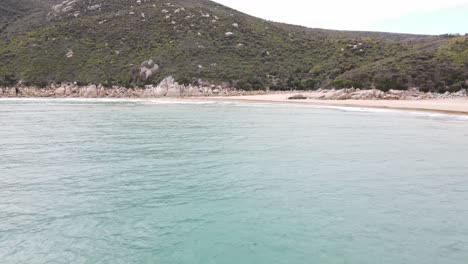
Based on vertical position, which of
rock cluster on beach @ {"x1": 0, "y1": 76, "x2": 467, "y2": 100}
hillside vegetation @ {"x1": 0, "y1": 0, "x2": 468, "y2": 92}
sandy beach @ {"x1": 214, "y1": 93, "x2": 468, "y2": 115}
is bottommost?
sandy beach @ {"x1": 214, "y1": 93, "x2": 468, "y2": 115}

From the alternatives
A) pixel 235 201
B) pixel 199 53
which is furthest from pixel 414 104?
pixel 199 53

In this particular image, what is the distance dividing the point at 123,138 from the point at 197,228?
1274cm

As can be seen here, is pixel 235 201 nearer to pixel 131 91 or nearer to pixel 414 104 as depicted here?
pixel 414 104

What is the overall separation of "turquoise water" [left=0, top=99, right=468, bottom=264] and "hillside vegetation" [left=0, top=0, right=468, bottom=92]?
39612 mm

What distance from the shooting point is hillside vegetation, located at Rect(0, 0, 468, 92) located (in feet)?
183

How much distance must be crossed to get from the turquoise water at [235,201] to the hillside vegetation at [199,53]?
3961 cm

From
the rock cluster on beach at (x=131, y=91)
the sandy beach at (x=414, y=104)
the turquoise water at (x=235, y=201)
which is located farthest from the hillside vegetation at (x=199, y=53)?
the turquoise water at (x=235, y=201)

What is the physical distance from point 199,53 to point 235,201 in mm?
63098

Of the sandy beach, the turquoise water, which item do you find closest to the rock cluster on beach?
the sandy beach

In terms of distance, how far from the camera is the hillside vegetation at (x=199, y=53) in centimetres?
5578

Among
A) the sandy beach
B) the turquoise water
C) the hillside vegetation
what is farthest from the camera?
the hillside vegetation

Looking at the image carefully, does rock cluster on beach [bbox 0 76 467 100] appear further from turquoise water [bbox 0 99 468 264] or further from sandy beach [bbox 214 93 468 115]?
turquoise water [bbox 0 99 468 264]

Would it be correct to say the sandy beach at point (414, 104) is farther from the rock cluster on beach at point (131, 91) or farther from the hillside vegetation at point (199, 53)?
the hillside vegetation at point (199, 53)

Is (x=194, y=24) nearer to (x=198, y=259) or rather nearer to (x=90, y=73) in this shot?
(x=90, y=73)
